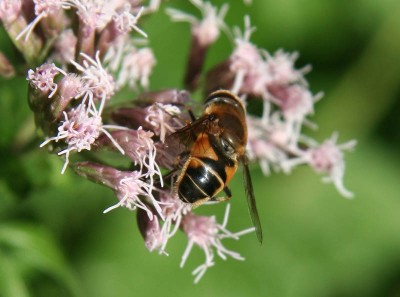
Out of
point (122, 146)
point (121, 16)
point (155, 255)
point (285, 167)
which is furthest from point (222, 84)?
point (155, 255)

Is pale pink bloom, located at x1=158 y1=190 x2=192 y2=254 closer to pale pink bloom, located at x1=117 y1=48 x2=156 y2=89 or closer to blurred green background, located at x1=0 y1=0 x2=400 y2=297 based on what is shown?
pale pink bloom, located at x1=117 y1=48 x2=156 y2=89

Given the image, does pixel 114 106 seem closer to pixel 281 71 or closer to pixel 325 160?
pixel 281 71

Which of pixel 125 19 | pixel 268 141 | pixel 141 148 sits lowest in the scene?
pixel 268 141

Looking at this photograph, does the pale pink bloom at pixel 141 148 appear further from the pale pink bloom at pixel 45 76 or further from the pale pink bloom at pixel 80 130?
the pale pink bloom at pixel 45 76

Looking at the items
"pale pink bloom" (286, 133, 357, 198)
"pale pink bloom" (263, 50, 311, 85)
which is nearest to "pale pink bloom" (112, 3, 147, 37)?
"pale pink bloom" (263, 50, 311, 85)

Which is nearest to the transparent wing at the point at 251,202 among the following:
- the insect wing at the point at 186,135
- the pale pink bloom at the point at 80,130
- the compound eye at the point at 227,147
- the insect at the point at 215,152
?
the insect at the point at 215,152

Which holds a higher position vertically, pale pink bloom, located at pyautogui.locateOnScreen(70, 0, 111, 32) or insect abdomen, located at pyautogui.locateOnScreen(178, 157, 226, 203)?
pale pink bloom, located at pyautogui.locateOnScreen(70, 0, 111, 32)

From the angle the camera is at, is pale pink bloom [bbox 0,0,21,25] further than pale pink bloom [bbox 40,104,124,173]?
Yes

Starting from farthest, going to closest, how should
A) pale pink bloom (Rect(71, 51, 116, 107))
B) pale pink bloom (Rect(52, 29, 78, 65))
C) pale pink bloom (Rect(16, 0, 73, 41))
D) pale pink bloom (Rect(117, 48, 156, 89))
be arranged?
1. pale pink bloom (Rect(117, 48, 156, 89))
2. pale pink bloom (Rect(52, 29, 78, 65))
3. pale pink bloom (Rect(16, 0, 73, 41))
4. pale pink bloom (Rect(71, 51, 116, 107))

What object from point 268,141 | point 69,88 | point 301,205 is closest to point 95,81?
point 69,88
